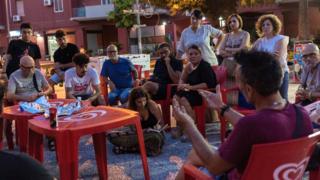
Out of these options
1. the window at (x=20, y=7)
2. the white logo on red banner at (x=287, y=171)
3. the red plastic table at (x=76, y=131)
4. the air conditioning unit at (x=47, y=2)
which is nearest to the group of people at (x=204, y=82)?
the white logo on red banner at (x=287, y=171)

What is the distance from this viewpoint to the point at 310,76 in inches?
195

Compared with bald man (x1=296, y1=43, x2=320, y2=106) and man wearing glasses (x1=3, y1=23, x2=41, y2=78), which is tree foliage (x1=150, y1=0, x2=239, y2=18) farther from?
bald man (x1=296, y1=43, x2=320, y2=106)

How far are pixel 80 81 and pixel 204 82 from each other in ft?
5.35

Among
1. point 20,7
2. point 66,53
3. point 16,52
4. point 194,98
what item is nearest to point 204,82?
point 194,98

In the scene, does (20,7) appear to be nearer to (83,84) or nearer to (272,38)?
(83,84)

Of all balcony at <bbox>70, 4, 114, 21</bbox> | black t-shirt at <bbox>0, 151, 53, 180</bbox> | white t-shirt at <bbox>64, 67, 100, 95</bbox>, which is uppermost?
balcony at <bbox>70, 4, 114, 21</bbox>

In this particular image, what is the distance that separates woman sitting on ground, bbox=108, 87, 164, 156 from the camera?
5164 mm

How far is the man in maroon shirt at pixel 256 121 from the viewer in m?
2.20

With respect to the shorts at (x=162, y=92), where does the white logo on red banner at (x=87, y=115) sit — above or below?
above

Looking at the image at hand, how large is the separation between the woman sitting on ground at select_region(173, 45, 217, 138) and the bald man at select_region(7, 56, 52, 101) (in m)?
1.71

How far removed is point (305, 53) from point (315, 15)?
23689mm

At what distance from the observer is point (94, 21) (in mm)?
36938

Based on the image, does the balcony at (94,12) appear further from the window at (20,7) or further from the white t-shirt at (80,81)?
the white t-shirt at (80,81)

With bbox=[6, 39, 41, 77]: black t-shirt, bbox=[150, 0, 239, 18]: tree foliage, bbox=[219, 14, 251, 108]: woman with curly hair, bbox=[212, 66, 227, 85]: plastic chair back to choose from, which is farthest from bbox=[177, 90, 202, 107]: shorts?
bbox=[150, 0, 239, 18]: tree foliage
